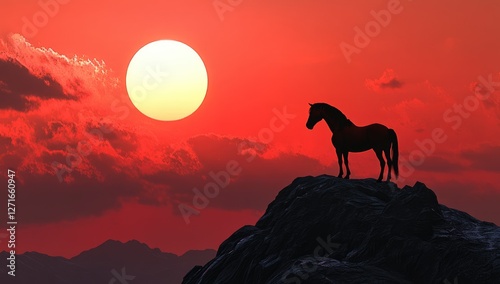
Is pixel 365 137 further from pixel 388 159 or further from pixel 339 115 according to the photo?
pixel 339 115

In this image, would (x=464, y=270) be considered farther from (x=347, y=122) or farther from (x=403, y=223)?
(x=347, y=122)

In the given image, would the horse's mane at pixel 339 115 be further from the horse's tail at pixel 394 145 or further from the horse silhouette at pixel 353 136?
the horse's tail at pixel 394 145

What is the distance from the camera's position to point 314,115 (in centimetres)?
2733

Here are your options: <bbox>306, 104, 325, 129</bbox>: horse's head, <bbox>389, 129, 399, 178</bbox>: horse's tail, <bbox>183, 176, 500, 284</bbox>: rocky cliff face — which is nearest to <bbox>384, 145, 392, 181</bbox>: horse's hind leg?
<bbox>389, 129, 399, 178</bbox>: horse's tail

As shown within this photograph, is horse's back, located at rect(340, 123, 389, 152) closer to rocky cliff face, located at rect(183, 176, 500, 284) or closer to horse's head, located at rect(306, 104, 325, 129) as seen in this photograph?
horse's head, located at rect(306, 104, 325, 129)

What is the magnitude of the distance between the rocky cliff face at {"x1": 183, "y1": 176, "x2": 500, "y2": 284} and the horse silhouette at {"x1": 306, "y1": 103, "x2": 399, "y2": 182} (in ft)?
3.74

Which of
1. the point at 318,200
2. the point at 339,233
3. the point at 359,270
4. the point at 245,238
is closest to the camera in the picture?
the point at 359,270

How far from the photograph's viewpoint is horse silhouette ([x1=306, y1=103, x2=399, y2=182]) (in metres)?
25.7

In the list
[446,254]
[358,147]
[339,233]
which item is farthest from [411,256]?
[358,147]

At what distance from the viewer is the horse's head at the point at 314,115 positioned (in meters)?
27.2

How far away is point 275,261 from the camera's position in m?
23.1

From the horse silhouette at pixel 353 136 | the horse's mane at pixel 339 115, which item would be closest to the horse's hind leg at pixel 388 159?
the horse silhouette at pixel 353 136

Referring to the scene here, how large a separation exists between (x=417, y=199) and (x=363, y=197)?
2633 millimetres

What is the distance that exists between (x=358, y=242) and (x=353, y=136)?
5.26 m
